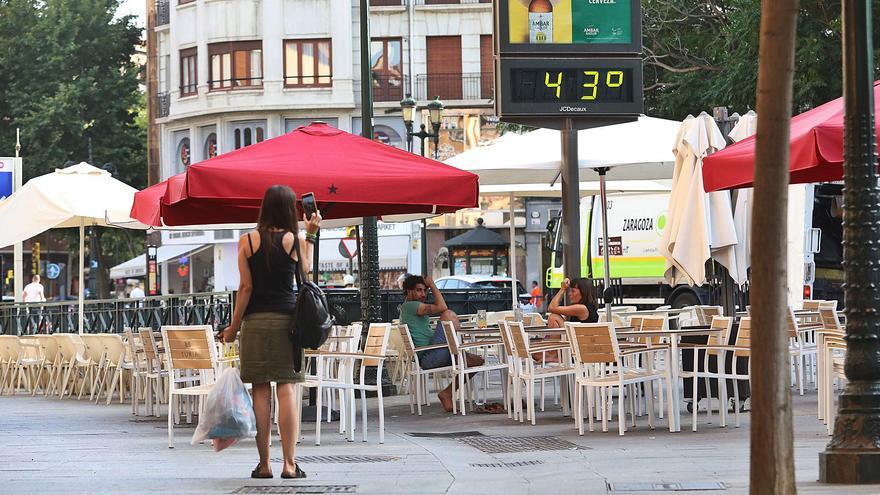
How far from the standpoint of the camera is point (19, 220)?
20875 millimetres

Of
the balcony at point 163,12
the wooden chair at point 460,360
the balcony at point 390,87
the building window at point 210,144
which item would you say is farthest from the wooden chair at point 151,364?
the balcony at point 163,12

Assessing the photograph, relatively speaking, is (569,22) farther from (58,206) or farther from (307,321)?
(58,206)

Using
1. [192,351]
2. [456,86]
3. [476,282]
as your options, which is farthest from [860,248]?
[456,86]

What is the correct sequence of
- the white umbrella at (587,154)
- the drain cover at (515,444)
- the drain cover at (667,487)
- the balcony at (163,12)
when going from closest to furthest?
1. the drain cover at (667,487)
2. the drain cover at (515,444)
3. the white umbrella at (587,154)
4. the balcony at (163,12)

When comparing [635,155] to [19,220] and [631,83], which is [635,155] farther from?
[19,220]

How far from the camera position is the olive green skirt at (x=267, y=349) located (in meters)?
10.4

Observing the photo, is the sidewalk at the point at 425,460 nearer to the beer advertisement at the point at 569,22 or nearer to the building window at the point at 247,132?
the beer advertisement at the point at 569,22

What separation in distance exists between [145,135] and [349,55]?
15246 millimetres

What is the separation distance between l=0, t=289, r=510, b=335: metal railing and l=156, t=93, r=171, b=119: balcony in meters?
29.5

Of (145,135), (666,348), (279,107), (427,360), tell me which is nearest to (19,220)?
(427,360)

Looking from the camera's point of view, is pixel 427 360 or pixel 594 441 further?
pixel 427 360

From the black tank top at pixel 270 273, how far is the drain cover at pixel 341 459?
1.69 meters

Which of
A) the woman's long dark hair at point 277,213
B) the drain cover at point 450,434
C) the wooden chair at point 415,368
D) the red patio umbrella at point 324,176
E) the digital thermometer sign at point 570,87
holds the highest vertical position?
the digital thermometer sign at point 570,87

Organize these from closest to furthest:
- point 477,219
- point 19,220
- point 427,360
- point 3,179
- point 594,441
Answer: point 594,441
point 427,360
point 19,220
point 3,179
point 477,219
